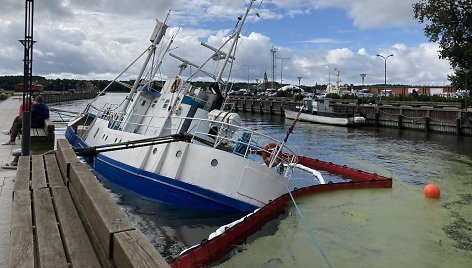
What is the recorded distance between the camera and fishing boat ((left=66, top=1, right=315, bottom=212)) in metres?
12.0

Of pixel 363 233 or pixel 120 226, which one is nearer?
pixel 120 226

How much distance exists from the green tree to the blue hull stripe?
36.0 metres

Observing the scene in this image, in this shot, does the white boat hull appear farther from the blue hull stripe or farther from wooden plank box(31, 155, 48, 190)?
wooden plank box(31, 155, 48, 190)

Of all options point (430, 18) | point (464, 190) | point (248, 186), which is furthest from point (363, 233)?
point (430, 18)

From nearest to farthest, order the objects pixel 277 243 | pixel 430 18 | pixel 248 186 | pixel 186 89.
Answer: pixel 277 243, pixel 248 186, pixel 186 89, pixel 430 18

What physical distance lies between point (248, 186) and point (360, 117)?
42.3 meters

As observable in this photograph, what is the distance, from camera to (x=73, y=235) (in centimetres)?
443

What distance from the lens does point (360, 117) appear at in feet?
169

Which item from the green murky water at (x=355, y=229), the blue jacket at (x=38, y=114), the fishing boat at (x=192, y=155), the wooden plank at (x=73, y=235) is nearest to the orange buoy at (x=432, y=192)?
the green murky water at (x=355, y=229)

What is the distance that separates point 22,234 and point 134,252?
6.22 feet

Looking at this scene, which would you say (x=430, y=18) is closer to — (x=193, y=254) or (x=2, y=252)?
(x=193, y=254)

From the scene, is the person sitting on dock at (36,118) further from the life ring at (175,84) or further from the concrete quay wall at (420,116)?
the concrete quay wall at (420,116)

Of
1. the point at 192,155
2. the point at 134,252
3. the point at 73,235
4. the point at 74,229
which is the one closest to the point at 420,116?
the point at 192,155

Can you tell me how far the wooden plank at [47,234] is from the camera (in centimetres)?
387
